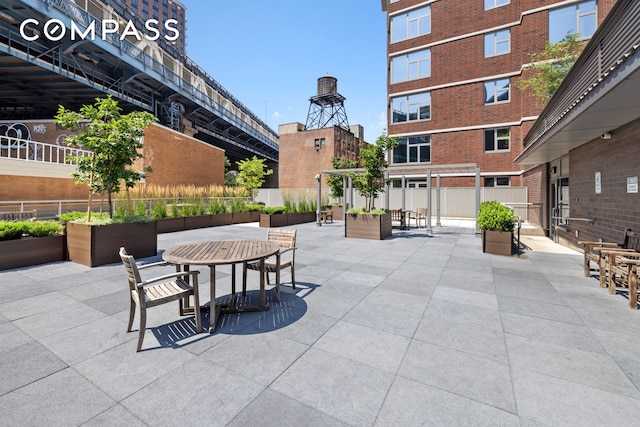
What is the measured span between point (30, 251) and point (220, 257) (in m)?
5.50

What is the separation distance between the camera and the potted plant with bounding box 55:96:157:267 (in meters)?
6.27

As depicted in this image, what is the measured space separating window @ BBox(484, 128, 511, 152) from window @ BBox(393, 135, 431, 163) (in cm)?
368

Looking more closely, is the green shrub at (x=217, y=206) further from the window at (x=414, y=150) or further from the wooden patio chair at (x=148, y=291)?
the window at (x=414, y=150)

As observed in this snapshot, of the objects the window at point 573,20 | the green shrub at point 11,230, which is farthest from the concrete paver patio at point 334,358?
the window at point 573,20

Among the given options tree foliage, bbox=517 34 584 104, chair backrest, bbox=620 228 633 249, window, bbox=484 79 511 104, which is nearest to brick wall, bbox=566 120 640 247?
chair backrest, bbox=620 228 633 249

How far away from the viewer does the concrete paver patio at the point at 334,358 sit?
6.82ft

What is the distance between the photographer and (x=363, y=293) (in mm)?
4586

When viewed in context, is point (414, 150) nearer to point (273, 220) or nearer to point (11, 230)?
point (273, 220)

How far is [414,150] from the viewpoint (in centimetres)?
2217

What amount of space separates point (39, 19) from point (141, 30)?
467 inches

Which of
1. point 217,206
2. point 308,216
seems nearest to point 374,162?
point 308,216

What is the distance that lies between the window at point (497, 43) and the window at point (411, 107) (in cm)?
434

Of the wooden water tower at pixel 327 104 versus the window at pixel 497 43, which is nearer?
the window at pixel 497 43

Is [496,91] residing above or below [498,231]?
above
